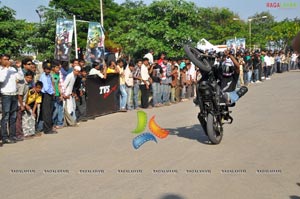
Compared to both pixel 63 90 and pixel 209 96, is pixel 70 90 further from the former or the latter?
pixel 209 96

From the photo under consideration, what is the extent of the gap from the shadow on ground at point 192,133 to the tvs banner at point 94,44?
1007cm

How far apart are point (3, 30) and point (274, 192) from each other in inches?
869

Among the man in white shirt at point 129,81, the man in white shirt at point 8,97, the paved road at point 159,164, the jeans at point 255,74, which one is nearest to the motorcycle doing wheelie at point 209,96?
the paved road at point 159,164

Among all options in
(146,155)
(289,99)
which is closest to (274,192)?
(146,155)

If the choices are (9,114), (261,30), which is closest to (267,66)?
(9,114)

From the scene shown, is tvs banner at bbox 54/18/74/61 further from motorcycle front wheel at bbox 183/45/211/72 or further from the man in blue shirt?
motorcycle front wheel at bbox 183/45/211/72

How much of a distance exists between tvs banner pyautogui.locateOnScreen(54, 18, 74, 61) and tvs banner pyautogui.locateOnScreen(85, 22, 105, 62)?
0.97 metres

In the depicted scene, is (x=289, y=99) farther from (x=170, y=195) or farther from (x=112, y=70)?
(x=170, y=195)

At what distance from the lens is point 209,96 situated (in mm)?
8125

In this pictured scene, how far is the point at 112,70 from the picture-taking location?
1404 centimetres

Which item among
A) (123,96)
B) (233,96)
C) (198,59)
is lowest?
(123,96)

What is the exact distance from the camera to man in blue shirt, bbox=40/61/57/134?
9.98 metres

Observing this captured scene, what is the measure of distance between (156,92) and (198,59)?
7346mm

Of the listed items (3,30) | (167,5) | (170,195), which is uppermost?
(167,5)
